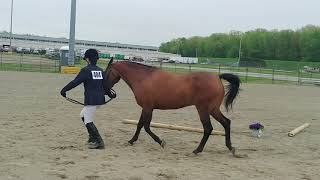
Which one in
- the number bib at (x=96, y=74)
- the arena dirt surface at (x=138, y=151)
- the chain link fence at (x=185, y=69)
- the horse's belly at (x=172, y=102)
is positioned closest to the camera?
the arena dirt surface at (x=138, y=151)

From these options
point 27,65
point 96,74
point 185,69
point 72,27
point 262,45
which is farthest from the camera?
point 262,45

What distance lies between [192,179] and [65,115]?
24.6 ft

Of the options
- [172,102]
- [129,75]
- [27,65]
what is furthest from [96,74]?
[27,65]

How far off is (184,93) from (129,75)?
1.21 metres

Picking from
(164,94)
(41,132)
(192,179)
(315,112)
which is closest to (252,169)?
(192,179)

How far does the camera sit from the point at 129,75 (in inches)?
381

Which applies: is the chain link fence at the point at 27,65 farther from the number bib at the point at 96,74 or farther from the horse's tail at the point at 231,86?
the horse's tail at the point at 231,86

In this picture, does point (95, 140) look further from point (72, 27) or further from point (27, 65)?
point (27, 65)

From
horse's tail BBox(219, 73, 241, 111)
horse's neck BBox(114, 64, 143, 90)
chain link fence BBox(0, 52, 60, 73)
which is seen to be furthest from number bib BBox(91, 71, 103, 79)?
chain link fence BBox(0, 52, 60, 73)

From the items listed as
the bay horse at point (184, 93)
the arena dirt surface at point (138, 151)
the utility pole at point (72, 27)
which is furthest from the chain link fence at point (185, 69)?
the bay horse at point (184, 93)

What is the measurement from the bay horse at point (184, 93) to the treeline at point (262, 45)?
350ft

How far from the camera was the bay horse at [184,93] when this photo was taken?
9.13m

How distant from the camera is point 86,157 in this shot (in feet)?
26.6

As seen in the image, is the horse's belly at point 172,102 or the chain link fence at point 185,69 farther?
the chain link fence at point 185,69
